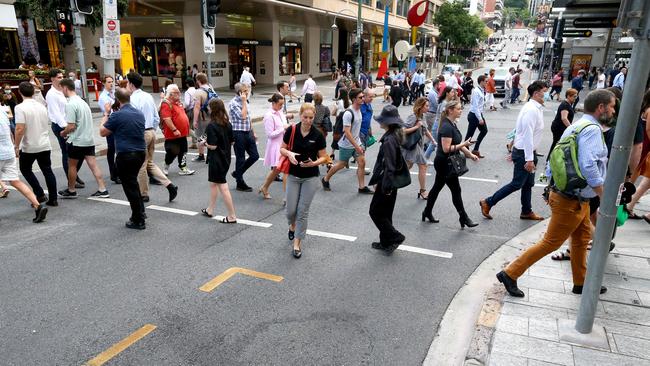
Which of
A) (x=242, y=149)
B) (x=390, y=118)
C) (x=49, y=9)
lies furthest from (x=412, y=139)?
(x=49, y=9)

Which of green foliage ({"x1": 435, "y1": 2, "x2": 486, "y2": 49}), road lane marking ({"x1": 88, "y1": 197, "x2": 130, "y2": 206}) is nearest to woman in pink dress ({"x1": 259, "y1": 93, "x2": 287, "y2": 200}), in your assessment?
road lane marking ({"x1": 88, "y1": 197, "x2": 130, "y2": 206})

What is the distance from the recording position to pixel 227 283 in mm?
4758

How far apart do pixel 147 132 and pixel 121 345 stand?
4.78 meters

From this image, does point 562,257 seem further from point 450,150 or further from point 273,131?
point 273,131

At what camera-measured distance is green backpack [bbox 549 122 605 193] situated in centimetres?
381

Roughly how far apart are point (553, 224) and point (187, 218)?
16.0ft

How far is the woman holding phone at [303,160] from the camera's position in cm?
518

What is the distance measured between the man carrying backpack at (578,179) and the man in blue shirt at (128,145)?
485cm

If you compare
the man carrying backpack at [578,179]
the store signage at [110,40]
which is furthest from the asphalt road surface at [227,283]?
the store signage at [110,40]

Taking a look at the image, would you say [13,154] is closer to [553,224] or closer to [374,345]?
[374,345]

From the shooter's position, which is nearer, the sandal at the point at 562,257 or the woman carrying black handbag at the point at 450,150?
the sandal at the point at 562,257

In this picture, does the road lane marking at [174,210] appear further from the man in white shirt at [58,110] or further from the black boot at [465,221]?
the black boot at [465,221]

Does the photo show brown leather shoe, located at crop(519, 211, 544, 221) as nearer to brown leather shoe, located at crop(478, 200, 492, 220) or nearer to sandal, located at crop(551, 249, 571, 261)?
brown leather shoe, located at crop(478, 200, 492, 220)

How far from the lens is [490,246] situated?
578 centimetres
